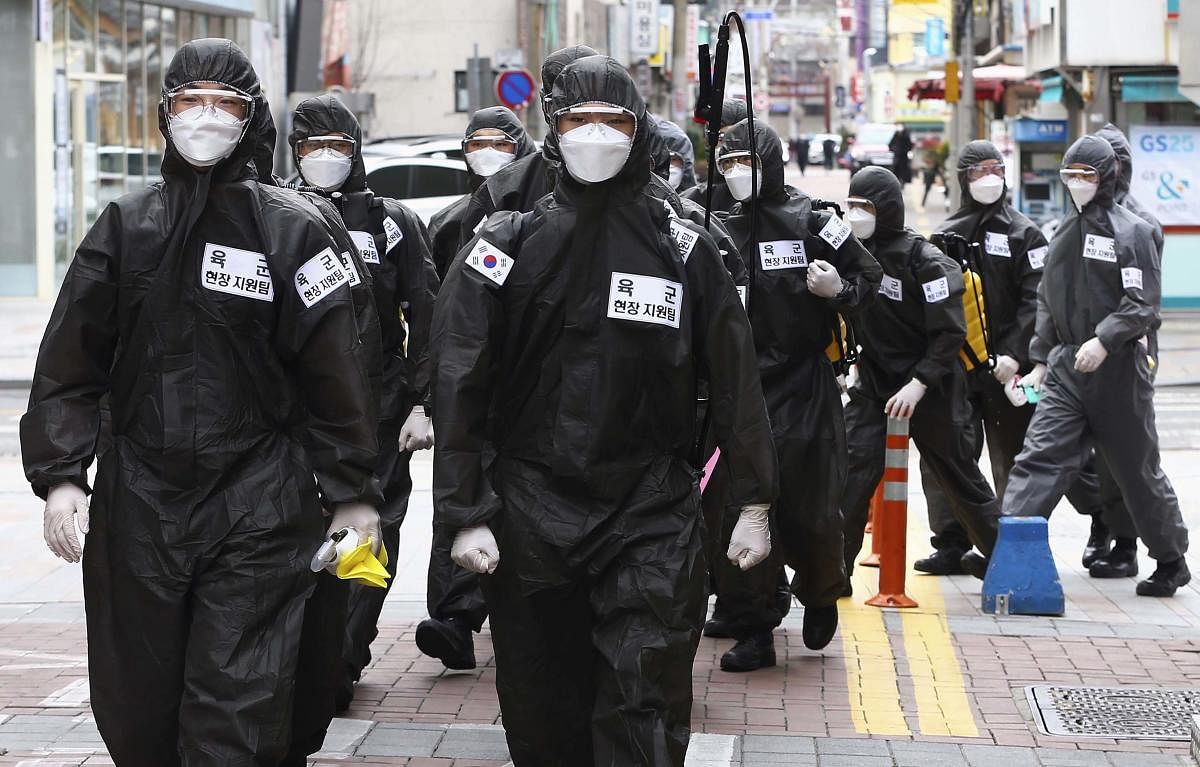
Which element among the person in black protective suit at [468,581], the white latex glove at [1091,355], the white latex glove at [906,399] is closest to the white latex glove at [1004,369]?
the white latex glove at [1091,355]

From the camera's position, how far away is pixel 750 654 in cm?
722

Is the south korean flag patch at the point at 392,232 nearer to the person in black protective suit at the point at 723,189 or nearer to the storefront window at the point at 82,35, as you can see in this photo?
the person in black protective suit at the point at 723,189

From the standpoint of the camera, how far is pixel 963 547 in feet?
31.3

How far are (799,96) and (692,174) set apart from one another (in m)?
163

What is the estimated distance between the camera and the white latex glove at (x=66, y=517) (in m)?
4.46

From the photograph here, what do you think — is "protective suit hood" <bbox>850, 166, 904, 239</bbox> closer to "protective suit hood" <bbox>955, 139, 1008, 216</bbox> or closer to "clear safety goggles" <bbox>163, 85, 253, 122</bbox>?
"protective suit hood" <bbox>955, 139, 1008, 216</bbox>

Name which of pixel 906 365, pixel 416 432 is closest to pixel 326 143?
pixel 416 432

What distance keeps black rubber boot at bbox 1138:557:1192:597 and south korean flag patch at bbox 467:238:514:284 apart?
4.97 m

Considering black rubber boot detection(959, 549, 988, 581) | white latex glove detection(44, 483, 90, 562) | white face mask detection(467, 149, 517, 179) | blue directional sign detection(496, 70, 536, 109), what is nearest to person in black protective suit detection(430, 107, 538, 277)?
white face mask detection(467, 149, 517, 179)

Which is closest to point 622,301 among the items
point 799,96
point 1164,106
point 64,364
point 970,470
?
point 64,364

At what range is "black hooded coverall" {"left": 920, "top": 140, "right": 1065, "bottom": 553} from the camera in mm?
9555

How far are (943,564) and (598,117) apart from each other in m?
5.24

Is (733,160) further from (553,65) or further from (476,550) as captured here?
(476,550)

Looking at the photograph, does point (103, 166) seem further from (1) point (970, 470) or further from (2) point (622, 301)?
(2) point (622, 301)
